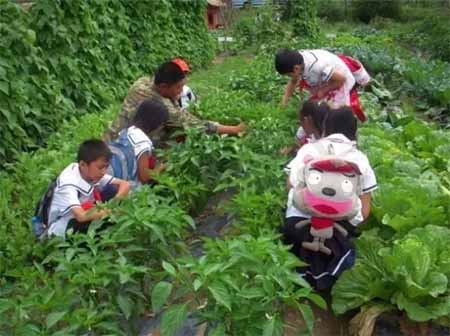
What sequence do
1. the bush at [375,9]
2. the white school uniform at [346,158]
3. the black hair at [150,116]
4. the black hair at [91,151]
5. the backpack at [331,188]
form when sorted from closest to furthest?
the backpack at [331,188], the white school uniform at [346,158], the black hair at [91,151], the black hair at [150,116], the bush at [375,9]

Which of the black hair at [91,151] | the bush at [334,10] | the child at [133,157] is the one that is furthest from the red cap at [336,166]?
the bush at [334,10]

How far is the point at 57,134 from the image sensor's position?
737cm

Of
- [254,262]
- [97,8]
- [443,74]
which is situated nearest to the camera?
[254,262]

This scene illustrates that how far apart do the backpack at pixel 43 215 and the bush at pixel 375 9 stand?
1270 inches

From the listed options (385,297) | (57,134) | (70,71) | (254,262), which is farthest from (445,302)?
(70,71)

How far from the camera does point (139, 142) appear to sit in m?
5.02

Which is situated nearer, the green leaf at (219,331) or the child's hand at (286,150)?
the green leaf at (219,331)

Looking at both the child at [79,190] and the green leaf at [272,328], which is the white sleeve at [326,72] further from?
the green leaf at [272,328]

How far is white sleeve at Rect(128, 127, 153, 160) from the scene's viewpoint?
16.4ft

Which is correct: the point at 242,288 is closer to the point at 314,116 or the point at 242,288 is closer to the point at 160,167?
the point at 314,116

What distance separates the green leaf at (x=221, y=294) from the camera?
2740mm

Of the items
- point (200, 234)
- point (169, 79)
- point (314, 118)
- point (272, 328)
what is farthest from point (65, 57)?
point (272, 328)

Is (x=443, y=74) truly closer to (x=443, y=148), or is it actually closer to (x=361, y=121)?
(x=361, y=121)

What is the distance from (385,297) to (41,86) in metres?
5.17
